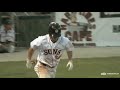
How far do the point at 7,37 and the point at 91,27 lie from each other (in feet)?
14.3

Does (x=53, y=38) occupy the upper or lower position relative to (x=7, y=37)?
upper

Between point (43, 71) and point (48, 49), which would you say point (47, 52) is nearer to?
point (48, 49)

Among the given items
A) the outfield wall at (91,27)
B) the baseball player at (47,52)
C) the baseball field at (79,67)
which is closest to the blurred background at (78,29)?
the outfield wall at (91,27)

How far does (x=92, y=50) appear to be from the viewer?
19.2 metres

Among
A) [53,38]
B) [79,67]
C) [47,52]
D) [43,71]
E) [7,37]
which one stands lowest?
[79,67]

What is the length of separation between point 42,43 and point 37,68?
1.58 feet

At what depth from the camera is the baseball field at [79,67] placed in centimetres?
1252

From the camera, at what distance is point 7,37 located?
18844 mm

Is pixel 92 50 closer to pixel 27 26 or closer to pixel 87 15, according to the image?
pixel 87 15

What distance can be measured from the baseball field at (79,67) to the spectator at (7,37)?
22.0 inches

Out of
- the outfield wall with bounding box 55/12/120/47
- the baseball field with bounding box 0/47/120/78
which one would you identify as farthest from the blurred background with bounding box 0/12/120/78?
the baseball field with bounding box 0/47/120/78

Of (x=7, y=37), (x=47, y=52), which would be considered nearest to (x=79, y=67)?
(x=7, y=37)

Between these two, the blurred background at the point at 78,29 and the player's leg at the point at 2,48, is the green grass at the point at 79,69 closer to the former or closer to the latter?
A: the player's leg at the point at 2,48

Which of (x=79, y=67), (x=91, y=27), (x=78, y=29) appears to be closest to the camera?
(x=79, y=67)
